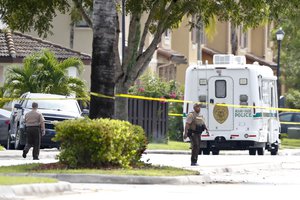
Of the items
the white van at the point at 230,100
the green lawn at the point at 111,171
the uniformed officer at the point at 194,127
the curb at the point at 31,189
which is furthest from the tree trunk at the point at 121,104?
the curb at the point at 31,189

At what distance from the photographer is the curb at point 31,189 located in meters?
16.0

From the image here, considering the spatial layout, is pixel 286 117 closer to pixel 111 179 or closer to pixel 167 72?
pixel 167 72

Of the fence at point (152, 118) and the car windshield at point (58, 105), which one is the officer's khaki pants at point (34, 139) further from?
the fence at point (152, 118)

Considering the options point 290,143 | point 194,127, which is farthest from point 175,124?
point 194,127

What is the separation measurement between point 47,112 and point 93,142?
40.8ft

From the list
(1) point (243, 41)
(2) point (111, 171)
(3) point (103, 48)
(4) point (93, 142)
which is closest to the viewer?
(2) point (111, 171)

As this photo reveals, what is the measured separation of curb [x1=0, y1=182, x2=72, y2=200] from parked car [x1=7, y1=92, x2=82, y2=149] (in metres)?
15.4

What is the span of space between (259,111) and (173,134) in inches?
531

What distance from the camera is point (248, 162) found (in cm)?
3044

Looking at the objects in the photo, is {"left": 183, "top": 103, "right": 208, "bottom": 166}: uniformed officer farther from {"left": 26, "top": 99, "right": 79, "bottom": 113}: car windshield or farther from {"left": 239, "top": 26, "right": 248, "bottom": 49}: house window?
{"left": 239, "top": 26, "right": 248, "bottom": 49}: house window

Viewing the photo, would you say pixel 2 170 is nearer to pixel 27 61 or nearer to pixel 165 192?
pixel 165 192

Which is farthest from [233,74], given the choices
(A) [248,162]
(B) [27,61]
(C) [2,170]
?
(C) [2,170]

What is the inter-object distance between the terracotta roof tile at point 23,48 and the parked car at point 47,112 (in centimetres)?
725

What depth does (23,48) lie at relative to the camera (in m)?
43.9
